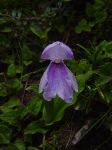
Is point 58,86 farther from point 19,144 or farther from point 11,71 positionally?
point 11,71

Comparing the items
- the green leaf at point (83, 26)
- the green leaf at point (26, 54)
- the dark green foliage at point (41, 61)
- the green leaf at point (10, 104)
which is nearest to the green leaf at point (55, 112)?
the dark green foliage at point (41, 61)

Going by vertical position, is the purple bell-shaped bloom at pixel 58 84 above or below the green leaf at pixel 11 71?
above

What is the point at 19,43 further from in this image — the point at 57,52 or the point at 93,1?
the point at 57,52

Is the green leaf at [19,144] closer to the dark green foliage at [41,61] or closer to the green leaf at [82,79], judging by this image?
the dark green foliage at [41,61]

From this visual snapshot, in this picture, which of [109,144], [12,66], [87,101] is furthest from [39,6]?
[109,144]

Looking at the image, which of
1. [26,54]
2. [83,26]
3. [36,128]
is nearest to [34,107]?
[36,128]

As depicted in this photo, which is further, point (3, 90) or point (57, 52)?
point (3, 90)

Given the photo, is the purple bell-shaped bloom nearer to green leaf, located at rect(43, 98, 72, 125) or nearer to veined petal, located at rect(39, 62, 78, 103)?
veined petal, located at rect(39, 62, 78, 103)
